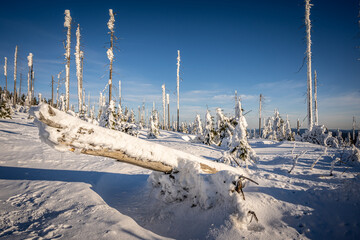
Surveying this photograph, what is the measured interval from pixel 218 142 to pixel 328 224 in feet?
43.8

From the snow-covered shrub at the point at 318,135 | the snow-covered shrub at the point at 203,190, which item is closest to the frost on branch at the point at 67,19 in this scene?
the snow-covered shrub at the point at 203,190

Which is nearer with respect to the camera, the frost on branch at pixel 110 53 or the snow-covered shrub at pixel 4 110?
the frost on branch at pixel 110 53


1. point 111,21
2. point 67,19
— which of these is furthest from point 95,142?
point 67,19

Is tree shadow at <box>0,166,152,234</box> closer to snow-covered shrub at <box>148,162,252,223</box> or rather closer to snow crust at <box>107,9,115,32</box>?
snow-covered shrub at <box>148,162,252,223</box>

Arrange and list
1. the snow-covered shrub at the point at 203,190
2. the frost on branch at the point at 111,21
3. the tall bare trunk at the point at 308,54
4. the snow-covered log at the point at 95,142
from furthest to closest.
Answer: the tall bare trunk at the point at 308,54 < the frost on branch at the point at 111,21 < the snow-covered shrub at the point at 203,190 < the snow-covered log at the point at 95,142

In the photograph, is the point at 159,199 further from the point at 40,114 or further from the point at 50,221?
the point at 40,114

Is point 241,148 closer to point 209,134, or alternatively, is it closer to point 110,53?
point 209,134

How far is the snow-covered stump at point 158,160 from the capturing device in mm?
2375

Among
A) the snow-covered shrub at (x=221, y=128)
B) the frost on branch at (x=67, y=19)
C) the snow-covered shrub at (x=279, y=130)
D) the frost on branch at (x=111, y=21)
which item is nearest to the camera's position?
the frost on branch at (x=111, y=21)

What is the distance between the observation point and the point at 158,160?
3.41 metres

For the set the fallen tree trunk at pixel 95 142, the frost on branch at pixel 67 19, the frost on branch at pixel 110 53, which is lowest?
the fallen tree trunk at pixel 95 142

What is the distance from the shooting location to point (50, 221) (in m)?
2.82

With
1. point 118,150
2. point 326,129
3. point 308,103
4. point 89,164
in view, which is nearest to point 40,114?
point 118,150

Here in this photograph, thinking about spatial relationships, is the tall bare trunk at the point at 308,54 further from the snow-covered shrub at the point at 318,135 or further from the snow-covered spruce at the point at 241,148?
the snow-covered spruce at the point at 241,148
